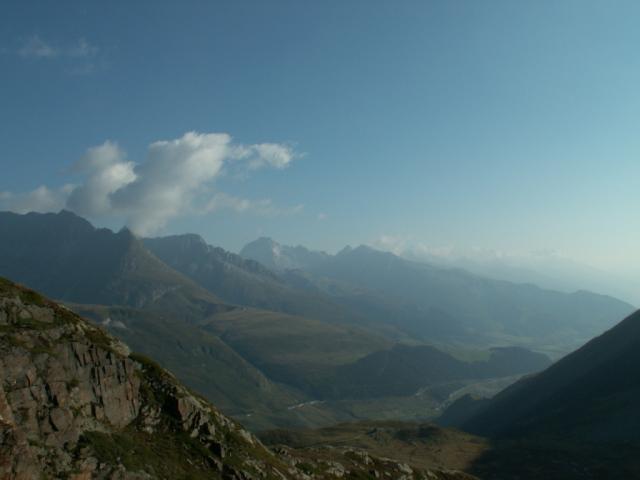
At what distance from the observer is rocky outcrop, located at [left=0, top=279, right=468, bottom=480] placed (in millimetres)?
43156

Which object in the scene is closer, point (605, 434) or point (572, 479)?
point (572, 479)

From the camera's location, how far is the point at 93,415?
5066cm

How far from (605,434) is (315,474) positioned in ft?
576

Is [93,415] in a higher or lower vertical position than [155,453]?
higher

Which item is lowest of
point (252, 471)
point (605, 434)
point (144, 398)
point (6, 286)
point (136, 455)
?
point (605, 434)

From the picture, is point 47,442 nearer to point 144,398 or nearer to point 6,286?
point 144,398

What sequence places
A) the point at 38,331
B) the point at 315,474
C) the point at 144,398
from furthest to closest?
the point at 315,474 < the point at 144,398 < the point at 38,331

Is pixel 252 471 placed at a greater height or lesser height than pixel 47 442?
lesser

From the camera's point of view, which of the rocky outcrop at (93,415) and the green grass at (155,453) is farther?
the green grass at (155,453)

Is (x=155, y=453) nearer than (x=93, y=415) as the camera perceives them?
No

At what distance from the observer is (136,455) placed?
1911 inches

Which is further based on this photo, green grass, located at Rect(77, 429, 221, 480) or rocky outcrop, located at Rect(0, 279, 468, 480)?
green grass, located at Rect(77, 429, 221, 480)

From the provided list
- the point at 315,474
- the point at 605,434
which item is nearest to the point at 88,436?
the point at 315,474

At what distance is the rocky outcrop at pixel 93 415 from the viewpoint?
43.2 metres
